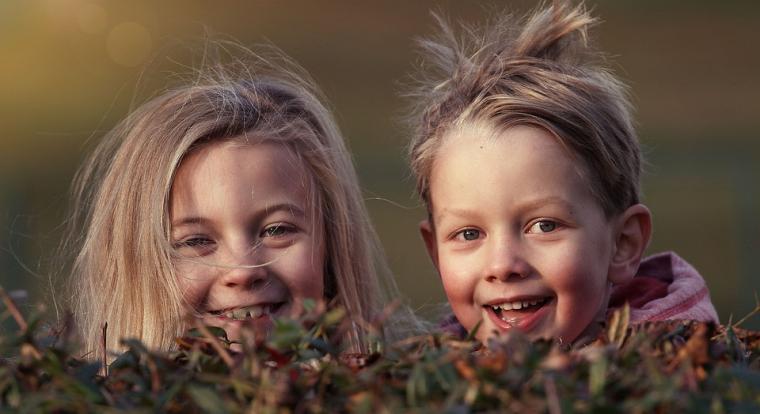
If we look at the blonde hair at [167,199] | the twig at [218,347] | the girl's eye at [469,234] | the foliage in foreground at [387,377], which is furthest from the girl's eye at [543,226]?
the twig at [218,347]

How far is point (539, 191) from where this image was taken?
2.46 m

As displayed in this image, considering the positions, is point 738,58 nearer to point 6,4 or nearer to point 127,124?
point 6,4

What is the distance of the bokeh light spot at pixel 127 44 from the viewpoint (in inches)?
350

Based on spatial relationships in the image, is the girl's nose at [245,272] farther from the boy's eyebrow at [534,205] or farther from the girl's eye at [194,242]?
the boy's eyebrow at [534,205]

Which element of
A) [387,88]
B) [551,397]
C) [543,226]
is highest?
[387,88]

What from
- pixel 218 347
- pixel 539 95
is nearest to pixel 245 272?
pixel 539 95

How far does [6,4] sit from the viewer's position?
9.24m

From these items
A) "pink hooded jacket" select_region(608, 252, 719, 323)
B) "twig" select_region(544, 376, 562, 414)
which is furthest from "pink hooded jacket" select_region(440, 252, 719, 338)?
"twig" select_region(544, 376, 562, 414)

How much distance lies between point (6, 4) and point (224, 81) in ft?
22.0

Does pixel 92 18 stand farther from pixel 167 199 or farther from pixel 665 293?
pixel 665 293

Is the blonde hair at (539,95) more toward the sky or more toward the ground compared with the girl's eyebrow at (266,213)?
more toward the sky

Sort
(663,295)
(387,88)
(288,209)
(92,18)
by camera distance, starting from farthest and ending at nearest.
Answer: (387,88), (92,18), (663,295), (288,209)

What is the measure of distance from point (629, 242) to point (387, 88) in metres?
7.07

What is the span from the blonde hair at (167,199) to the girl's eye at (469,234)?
0.42 metres
